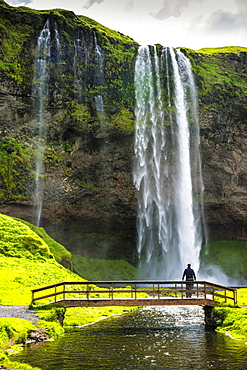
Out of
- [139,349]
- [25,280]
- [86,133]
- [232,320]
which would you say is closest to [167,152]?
[86,133]

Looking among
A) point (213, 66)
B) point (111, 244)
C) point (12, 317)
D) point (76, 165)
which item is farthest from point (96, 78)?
point (12, 317)

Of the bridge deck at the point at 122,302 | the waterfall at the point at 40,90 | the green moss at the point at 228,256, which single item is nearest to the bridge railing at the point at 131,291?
the bridge deck at the point at 122,302

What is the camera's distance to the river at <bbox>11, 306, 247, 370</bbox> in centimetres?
1534

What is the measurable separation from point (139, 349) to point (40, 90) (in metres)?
60.4

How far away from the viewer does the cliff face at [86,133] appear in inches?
2771

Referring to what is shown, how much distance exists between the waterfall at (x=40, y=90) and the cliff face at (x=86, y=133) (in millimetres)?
659

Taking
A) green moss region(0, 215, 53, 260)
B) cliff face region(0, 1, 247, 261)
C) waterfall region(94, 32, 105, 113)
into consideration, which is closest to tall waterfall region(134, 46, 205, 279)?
cliff face region(0, 1, 247, 261)

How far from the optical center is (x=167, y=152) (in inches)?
2982

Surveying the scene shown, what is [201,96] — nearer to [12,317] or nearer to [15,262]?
[15,262]

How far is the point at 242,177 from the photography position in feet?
264

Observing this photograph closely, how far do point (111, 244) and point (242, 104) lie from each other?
36957 mm

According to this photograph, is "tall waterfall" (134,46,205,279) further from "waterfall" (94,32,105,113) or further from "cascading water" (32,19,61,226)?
"cascading water" (32,19,61,226)

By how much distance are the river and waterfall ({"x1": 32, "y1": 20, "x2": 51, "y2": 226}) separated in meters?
47.0

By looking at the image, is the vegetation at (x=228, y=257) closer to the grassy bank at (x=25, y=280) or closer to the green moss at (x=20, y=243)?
the grassy bank at (x=25, y=280)
